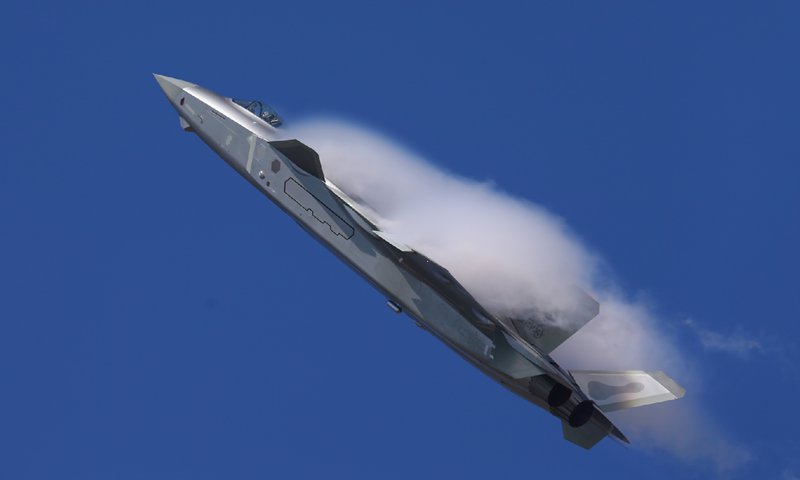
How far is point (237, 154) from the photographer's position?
29766 mm

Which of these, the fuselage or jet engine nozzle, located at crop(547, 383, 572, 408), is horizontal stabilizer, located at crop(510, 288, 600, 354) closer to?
the fuselage

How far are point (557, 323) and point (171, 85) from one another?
10.4 meters

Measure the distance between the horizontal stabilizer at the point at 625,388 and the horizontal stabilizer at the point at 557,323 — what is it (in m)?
0.80

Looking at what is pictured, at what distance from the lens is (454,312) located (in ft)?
90.8

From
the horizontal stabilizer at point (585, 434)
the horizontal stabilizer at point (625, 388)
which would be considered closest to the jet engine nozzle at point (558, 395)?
the horizontal stabilizer at point (585, 434)

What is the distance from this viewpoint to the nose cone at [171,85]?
103 feet

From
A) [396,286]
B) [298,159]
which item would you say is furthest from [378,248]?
[298,159]

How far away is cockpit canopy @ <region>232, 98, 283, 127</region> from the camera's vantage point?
31156 millimetres

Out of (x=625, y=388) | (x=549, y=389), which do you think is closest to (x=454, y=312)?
Answer: (x=549, y=389)

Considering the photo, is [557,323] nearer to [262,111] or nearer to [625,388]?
[625,388]

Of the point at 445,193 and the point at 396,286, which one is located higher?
the point at 445,193

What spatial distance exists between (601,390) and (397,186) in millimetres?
6558

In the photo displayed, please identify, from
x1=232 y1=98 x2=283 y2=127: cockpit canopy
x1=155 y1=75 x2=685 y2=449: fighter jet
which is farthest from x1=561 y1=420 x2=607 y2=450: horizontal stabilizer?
x1=232 y1=98 x2=283 y2=127: cockpit canopy

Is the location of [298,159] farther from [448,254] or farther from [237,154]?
[448,254]
